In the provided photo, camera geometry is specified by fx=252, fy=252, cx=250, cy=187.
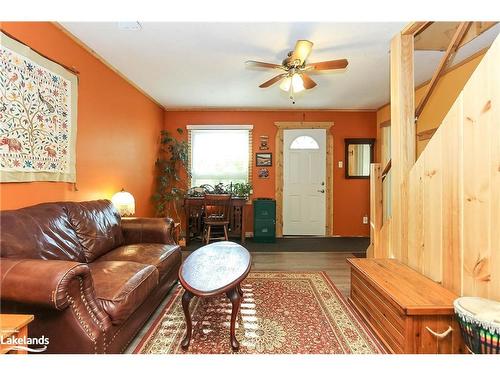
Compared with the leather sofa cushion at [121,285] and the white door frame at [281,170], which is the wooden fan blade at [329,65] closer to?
the leather sofa cushion at [121,285]

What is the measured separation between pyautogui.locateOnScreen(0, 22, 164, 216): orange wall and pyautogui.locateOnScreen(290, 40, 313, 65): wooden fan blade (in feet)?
6.92

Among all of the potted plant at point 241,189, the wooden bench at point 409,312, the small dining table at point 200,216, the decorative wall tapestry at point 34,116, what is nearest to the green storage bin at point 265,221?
the small dining table at point 200,216

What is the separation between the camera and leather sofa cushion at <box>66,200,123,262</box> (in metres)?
2.04

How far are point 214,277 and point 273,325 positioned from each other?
0.66 meters

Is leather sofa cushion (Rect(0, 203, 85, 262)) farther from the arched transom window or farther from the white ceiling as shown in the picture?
the arched transom window

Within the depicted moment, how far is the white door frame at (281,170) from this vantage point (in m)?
5.04

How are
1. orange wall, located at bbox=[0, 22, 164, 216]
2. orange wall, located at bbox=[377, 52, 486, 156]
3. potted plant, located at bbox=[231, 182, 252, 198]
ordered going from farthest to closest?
potted plant, located at bbox=[231, 182, 252, 198] < orange wall, located at bbox=[377, 52, 486, 156] < orange wall, located at bbox=[0, 22, 164, 216]

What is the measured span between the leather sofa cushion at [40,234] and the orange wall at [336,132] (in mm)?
3459

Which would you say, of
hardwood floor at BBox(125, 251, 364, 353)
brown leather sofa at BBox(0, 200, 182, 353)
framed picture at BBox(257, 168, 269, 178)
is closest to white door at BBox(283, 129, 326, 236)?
framed picture at BBox(257, 168, 269, 178)

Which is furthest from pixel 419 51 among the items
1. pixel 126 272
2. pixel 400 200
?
pixel 126 272

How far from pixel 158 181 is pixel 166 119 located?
51.4 inches

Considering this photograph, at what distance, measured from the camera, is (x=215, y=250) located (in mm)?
2324

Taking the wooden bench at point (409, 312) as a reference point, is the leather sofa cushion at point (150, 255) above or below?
above

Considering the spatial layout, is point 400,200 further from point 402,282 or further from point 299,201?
point 299,201
